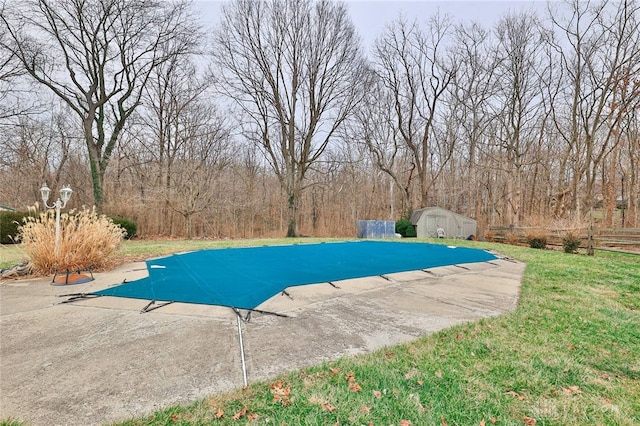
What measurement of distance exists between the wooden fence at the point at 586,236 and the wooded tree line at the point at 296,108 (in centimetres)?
162

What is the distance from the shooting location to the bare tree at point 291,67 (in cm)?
1230

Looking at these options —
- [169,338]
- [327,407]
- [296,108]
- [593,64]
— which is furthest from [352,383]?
[593,64]

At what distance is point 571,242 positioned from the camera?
8.11m

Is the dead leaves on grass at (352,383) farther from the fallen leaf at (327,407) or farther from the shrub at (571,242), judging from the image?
the shrub at (571,242)

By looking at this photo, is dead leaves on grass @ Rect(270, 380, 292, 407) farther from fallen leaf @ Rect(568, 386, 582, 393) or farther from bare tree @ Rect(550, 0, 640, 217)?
bare tree @ Rect(550, 0, 640, 217)

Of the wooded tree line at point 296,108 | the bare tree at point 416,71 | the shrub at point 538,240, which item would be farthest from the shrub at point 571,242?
the bare tree at point 416,71

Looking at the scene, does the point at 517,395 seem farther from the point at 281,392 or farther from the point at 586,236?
the point at 586,236

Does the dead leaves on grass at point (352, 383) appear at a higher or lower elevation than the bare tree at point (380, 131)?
lower

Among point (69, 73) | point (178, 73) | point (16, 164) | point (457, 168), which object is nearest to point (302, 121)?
point (178, 73)

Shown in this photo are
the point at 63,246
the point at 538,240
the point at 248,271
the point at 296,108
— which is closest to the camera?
the point at 63,246

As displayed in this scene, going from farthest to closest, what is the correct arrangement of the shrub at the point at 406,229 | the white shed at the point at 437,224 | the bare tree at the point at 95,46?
1. the white shed at the point at 437,224
2. the shrub at the point at 406,229
3. the bare tree at the point at 95,46

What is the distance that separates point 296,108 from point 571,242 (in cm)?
1112

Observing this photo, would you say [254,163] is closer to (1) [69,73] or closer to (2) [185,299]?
(1) [69,73]

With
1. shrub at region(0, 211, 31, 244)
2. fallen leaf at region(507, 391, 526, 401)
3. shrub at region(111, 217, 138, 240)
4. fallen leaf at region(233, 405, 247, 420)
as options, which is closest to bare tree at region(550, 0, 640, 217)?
fallen leaf at region(507, 391, 526, 401)
